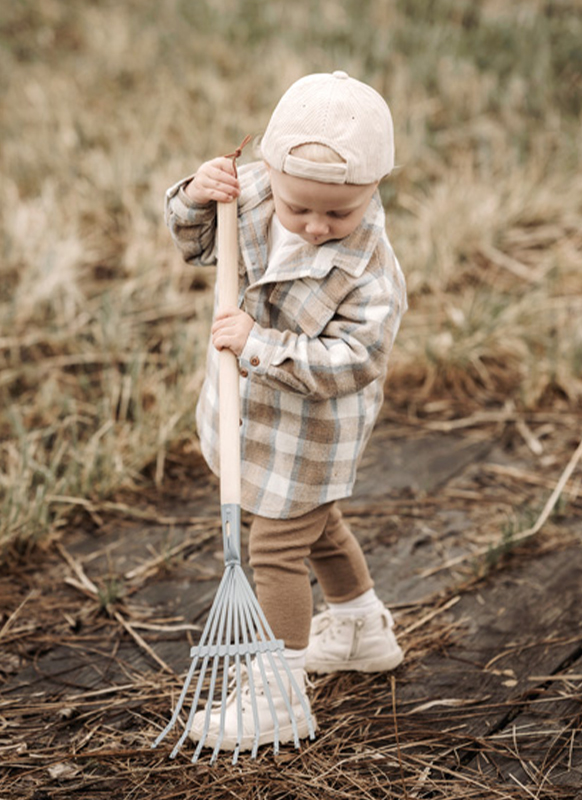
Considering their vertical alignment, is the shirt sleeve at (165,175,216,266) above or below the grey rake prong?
above

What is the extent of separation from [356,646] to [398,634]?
192 millimetres

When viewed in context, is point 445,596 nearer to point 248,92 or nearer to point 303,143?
point 303,143

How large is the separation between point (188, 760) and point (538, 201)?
3433 millimetres

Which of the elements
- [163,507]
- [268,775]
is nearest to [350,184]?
[268,775]

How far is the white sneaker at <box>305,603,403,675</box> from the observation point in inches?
91.8

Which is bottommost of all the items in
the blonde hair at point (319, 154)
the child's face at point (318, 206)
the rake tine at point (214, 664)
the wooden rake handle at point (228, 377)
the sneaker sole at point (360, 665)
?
the sneaker sole at point (360, 665)

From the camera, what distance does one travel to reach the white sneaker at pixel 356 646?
7.65ft

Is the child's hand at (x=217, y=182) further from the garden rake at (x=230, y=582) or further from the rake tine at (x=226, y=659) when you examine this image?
the rake tine at (x=226, y=659)

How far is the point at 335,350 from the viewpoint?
6.22ft

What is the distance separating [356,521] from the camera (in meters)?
2.96

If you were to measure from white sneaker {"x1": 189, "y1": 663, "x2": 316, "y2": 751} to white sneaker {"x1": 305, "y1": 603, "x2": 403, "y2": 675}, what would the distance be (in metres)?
0.18

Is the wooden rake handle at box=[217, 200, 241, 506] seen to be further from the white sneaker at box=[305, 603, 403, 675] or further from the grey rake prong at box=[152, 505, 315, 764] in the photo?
the white sneaker at box=[305, 603, 403, 675]

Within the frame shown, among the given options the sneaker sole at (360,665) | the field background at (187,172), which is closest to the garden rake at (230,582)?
the sneaker sole at (360,665)

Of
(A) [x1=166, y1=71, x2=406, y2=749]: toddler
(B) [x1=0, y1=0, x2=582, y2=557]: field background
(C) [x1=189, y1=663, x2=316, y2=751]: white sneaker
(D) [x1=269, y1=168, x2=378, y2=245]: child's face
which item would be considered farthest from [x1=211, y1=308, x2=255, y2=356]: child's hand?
(B) [x1=0, y1=0, x2=582, y2=557]: field background
